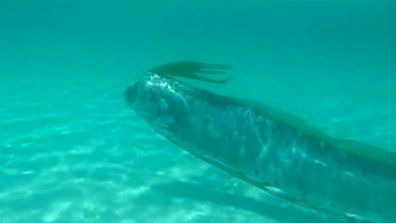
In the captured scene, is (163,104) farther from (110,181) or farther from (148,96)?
(110,181)

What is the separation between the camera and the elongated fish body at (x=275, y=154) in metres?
5.82

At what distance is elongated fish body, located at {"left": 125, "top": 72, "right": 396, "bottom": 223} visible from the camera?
5824mm

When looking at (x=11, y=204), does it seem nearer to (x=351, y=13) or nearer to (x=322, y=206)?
(x=322, y=206)

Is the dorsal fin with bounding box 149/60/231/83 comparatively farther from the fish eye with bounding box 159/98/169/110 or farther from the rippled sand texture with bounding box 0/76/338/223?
the rippled sand texture with bounding box 0/76/338/223

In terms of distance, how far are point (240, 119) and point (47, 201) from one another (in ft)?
14.2

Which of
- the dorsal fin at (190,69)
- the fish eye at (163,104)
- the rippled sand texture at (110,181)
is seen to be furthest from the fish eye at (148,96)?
the rippled sand texture at (110,181)

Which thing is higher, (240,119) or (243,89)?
(243,89)

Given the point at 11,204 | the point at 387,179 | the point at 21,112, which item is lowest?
the point at 11,204

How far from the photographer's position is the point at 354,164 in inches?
227

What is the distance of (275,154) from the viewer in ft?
19.5

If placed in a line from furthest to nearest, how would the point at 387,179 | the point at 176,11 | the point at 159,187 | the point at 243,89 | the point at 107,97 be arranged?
the point at 176,11 < the point at 243,89 < the point at 107,97 < the point at 159,187 < the point at 387,179

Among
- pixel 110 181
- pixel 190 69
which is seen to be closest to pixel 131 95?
pixel 190 69

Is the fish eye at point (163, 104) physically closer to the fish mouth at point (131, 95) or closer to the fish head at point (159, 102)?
the fish head at point (159, 102)

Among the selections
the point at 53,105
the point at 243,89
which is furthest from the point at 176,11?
the point at 53,105
